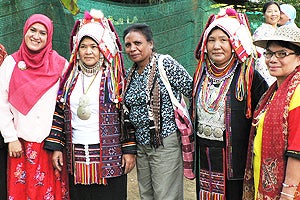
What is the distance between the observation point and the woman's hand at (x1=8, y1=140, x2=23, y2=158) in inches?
138

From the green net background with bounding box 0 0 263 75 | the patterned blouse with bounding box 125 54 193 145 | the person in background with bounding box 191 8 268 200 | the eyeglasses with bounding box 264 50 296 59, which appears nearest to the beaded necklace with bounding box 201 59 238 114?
the person in background with bounding box 191 8 268 200

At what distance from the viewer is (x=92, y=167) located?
3461 mm

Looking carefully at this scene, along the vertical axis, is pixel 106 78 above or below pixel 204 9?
below

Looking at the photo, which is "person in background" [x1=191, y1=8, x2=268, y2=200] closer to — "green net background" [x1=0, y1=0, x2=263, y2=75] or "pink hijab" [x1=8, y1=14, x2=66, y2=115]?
"pink hijab" [x1=8, y1=14, x2=66, y2=115]

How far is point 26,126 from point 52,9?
2.54 metres

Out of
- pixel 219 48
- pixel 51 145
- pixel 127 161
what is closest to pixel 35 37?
pixel 51 145

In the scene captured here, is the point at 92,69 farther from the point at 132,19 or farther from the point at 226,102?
the point at 132,19

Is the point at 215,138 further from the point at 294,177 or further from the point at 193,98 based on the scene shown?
the point at 294,177

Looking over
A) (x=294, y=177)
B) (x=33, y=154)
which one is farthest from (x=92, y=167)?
(x=294, y=177)

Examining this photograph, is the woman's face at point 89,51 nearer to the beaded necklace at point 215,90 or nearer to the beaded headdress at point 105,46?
the beaded headdress at point 105,46

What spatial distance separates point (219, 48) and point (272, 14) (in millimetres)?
2567

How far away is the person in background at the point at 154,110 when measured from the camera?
3.52m

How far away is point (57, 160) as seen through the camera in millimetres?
3598

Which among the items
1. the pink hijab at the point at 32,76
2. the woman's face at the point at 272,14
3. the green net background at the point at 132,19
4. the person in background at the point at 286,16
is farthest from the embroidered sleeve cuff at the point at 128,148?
the person in background at the point at 286,16
